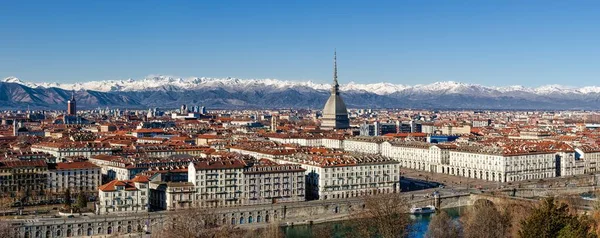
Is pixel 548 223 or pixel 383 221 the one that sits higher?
pixel 548 223

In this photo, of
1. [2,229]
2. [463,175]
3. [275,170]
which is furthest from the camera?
[463,175]

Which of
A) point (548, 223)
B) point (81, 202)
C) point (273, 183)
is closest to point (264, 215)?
point (273, 183)

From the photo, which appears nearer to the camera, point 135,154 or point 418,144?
point 135,154

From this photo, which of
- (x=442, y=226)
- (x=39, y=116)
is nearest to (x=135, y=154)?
(x=442, y=226)

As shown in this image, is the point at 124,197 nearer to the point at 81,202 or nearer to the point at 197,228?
the point at 81,202

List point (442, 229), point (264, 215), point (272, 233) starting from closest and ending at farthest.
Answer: point (272, 233) → point (442, 229) → point (264, 215)

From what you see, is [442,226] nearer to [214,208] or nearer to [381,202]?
Answer: [381,202]

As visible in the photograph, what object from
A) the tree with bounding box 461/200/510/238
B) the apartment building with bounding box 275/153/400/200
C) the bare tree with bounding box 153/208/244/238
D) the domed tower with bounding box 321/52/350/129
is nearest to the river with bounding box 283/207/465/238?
the tree with bounding box 461/200/510/238
